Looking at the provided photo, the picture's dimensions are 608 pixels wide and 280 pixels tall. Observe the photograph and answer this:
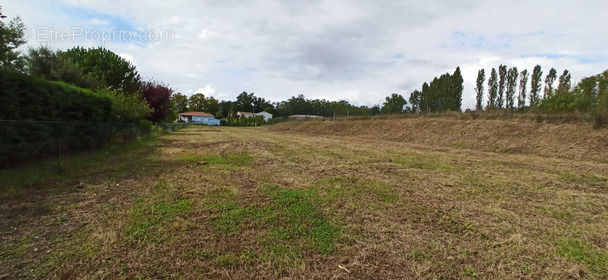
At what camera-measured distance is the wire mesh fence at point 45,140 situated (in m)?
4.99

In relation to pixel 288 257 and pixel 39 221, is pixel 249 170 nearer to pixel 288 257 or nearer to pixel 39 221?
pixel 39 221

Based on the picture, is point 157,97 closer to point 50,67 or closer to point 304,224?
point 50,67

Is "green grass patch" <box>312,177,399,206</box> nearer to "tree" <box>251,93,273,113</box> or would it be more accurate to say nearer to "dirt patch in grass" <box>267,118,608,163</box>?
"dirt patch in grass" <box>267,118,608,163</box>

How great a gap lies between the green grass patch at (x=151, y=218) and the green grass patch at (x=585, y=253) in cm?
415

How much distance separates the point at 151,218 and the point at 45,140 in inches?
181

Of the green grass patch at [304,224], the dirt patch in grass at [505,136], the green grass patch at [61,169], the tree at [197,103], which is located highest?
the tree at [197,103]

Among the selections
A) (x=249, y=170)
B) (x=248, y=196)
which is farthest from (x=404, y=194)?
(x=249, y=170)

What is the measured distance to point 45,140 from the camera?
5.91 meters

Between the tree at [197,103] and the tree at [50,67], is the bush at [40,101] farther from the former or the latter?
the tree at [197,103]

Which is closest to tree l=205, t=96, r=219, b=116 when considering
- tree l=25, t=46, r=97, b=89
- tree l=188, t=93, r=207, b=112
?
tree l=188, t=93, r=207, b=112

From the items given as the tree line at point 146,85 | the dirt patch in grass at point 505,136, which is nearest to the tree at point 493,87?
the tree line at point 146,85

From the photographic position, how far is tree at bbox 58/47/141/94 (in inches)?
843

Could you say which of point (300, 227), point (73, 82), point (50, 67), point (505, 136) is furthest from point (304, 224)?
point (50, 67)

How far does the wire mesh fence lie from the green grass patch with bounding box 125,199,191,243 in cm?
313
